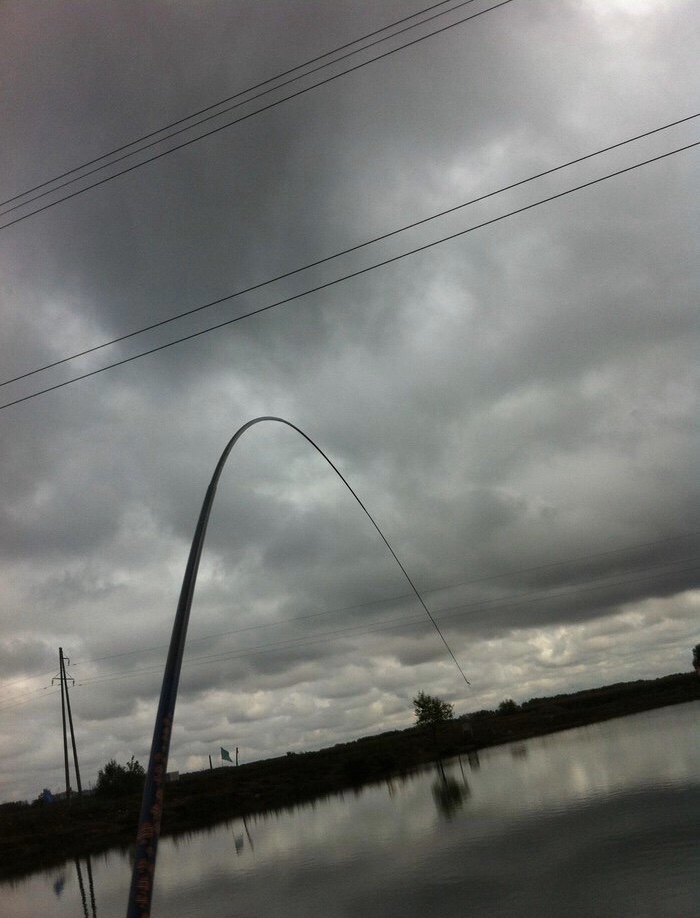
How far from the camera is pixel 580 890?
71.9 feet

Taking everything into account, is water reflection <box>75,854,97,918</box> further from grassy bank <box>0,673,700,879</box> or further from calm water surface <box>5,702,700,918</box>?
grassy bank <box>0,673,700,879</box>

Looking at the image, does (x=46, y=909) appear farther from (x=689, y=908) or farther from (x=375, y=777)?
(x=375, y=777)

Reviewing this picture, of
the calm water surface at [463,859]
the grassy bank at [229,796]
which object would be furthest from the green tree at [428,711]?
the calm water surface at [463,859]

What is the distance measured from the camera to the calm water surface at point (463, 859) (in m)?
22.3

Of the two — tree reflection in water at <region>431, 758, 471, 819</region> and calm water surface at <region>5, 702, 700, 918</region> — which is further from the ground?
calm water surface at <region>5, 702, 700, 918</region>

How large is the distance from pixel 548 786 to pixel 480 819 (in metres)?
11.5

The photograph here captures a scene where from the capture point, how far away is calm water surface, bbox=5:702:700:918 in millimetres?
22297

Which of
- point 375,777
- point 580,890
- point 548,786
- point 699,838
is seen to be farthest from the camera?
point 375,777

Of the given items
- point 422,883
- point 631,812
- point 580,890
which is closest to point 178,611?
point 580,890

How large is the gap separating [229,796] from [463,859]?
67.3 meters

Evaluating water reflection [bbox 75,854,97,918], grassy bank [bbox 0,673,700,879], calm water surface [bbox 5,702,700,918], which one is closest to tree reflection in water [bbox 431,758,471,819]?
calm water surface [bbox 5,702,700,918]

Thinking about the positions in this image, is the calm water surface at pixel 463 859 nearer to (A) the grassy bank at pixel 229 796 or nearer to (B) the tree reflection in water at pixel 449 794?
(B) the tree reflection in water at pixel 449 794

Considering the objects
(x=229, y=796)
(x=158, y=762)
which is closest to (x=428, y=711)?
(x=229, y=796)

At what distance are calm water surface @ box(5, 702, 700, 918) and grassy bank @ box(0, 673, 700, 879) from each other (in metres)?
11.9
